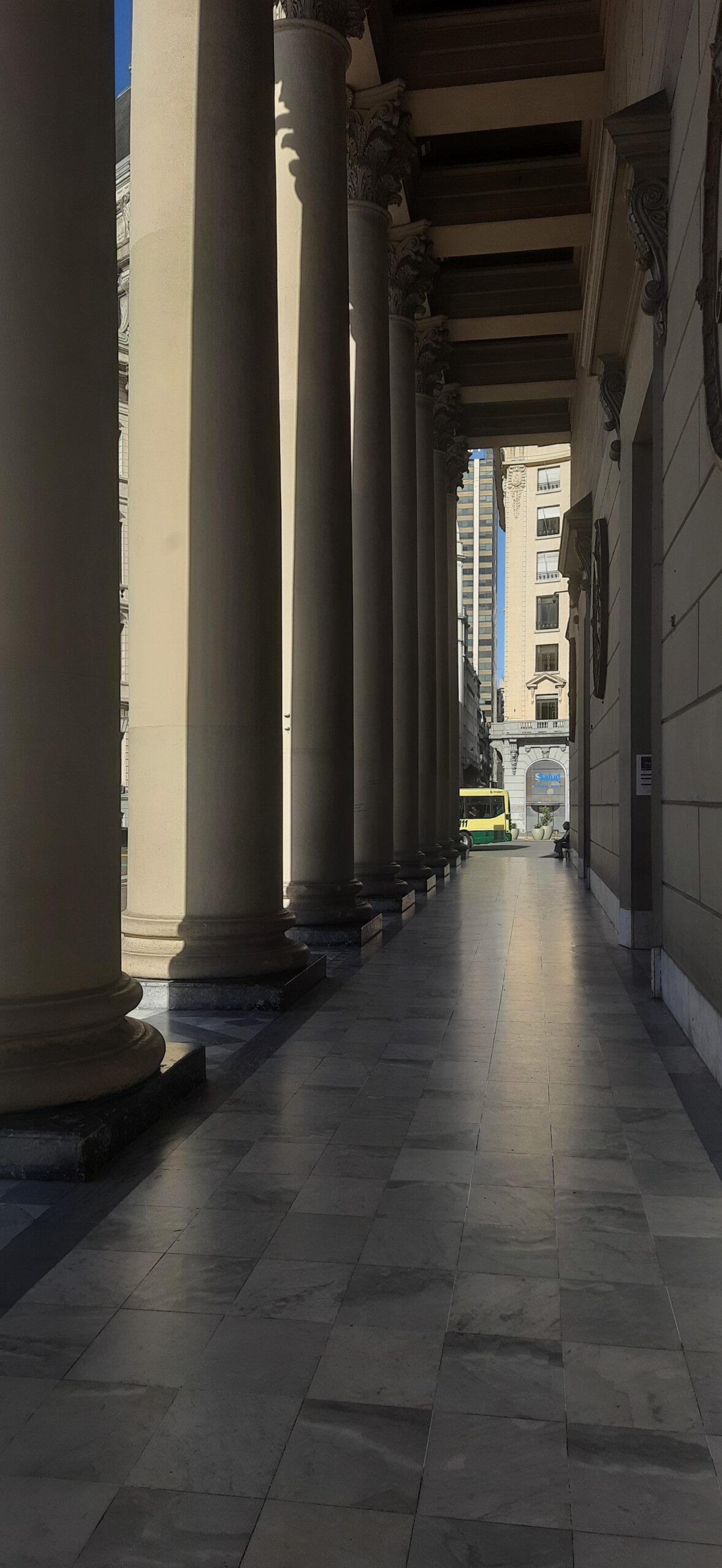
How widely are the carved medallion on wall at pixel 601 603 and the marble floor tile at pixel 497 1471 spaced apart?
2199 centimetres

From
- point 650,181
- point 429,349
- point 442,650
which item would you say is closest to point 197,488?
point 650,181

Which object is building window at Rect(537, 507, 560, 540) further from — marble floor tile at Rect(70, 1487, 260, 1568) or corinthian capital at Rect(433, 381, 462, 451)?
marble floor tile at Rect(70, 1487, 260, 1568)

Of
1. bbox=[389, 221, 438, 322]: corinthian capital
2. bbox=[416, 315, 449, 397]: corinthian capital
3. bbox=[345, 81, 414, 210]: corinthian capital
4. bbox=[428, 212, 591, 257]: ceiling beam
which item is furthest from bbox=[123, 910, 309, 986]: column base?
bbox=[416, 315, 449, 397]: corinthian capital

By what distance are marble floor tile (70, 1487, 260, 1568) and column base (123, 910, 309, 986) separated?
9.26m

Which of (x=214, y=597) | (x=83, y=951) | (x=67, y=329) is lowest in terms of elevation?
(x=83, y=951)

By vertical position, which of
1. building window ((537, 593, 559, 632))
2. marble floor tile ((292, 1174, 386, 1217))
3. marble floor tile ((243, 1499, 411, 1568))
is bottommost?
marble floor tile ((243, 1499, 411, 1568))

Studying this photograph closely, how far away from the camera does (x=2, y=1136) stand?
7801 mm

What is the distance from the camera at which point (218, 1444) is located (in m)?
4.57

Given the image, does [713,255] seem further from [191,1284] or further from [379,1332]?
[191,1284]

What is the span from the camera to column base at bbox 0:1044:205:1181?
7.76 m

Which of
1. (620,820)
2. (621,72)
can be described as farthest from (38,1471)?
(621,72)

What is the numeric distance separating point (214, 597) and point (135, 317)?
3354mm

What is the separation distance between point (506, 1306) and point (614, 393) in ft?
65.6

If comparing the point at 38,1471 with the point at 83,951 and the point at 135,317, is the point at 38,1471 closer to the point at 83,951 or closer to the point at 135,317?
the point at 83,951
